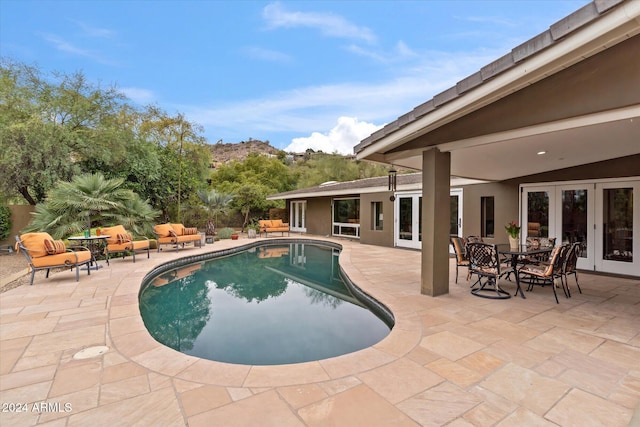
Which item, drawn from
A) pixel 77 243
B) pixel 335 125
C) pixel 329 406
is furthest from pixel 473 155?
pixel 335 125

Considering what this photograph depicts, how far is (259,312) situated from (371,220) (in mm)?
9003

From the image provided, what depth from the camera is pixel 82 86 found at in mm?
12289

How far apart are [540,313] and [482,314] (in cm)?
86

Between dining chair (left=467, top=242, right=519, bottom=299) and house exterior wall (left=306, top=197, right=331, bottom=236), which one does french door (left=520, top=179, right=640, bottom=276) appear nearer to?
dining chair (left=467, top=242, right=519, bottom=299)

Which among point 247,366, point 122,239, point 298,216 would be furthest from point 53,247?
point 298,216

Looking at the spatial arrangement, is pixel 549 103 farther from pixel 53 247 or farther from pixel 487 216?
pixel 53 247

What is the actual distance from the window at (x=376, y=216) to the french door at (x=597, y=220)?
5997 mm

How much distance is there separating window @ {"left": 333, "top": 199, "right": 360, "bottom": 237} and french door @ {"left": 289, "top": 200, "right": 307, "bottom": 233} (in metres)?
3.05

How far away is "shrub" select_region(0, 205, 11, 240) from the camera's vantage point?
1167 cm

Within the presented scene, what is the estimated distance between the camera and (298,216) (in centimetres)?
1958

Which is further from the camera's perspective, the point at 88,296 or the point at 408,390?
the point at 88,296

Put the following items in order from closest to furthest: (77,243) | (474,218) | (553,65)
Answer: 1. (553,65)
2. (77,243)
3. (474,218)

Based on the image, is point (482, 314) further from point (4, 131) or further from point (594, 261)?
point (4, 131)

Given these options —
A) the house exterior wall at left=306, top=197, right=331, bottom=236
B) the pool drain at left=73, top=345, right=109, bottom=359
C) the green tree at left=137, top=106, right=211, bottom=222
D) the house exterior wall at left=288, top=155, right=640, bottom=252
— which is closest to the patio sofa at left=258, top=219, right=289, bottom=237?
the house exterior wall at left=306, top=197, right=331, bottom=236
